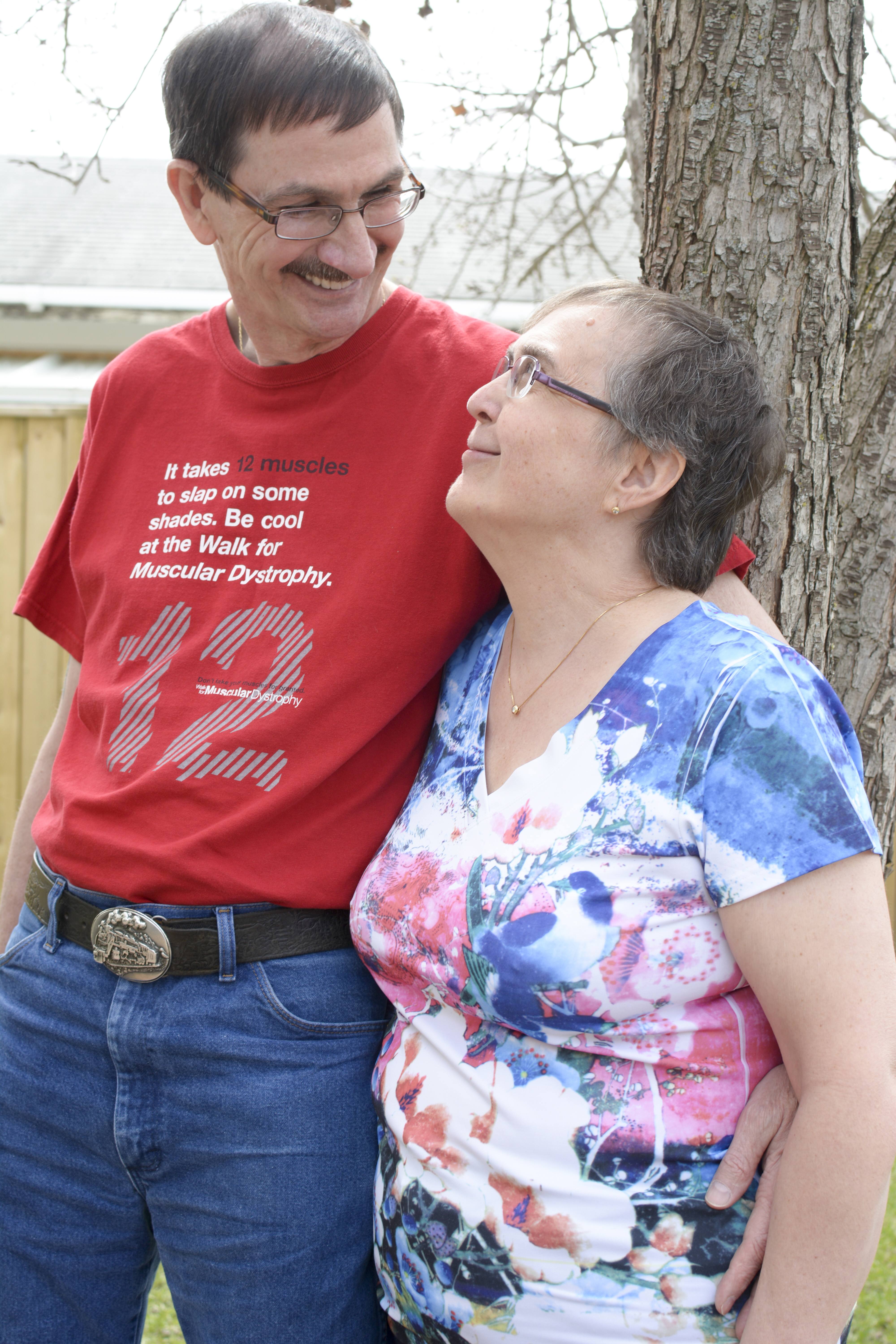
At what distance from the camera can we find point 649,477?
1606mm

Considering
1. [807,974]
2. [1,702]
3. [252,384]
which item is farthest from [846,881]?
[1,702]

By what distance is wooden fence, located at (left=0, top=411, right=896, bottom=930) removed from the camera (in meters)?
4.76

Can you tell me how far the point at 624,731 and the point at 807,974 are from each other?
37cm

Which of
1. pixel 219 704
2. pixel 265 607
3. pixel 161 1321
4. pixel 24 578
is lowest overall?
pixel 161 1321

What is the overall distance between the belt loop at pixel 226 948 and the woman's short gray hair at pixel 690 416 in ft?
2.70

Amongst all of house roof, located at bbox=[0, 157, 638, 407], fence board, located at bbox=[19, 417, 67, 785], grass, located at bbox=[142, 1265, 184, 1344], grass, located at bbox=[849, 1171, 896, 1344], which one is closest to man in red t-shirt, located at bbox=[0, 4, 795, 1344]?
grass, located at bbox=[142, 1265, 184, 1344]

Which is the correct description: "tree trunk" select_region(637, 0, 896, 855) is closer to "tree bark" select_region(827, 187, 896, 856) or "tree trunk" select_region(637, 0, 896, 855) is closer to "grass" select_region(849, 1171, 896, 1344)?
"tree bark" select_region(827, 187, 896, 856)

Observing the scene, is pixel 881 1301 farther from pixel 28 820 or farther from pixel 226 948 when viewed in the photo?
pixel 28 820

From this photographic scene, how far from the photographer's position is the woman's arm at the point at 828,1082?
1.24 meters

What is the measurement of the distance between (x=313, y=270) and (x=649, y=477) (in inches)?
27.0

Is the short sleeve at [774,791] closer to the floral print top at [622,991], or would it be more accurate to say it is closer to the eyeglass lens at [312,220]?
the floral print top at [622,991]

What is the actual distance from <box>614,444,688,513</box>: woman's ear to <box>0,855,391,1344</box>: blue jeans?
83 centimetres

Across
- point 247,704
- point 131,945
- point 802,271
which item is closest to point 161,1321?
point 131,945

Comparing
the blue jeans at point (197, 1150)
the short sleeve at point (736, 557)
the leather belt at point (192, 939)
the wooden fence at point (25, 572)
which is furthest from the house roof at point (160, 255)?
the blue jeans at point (197, 1150)
